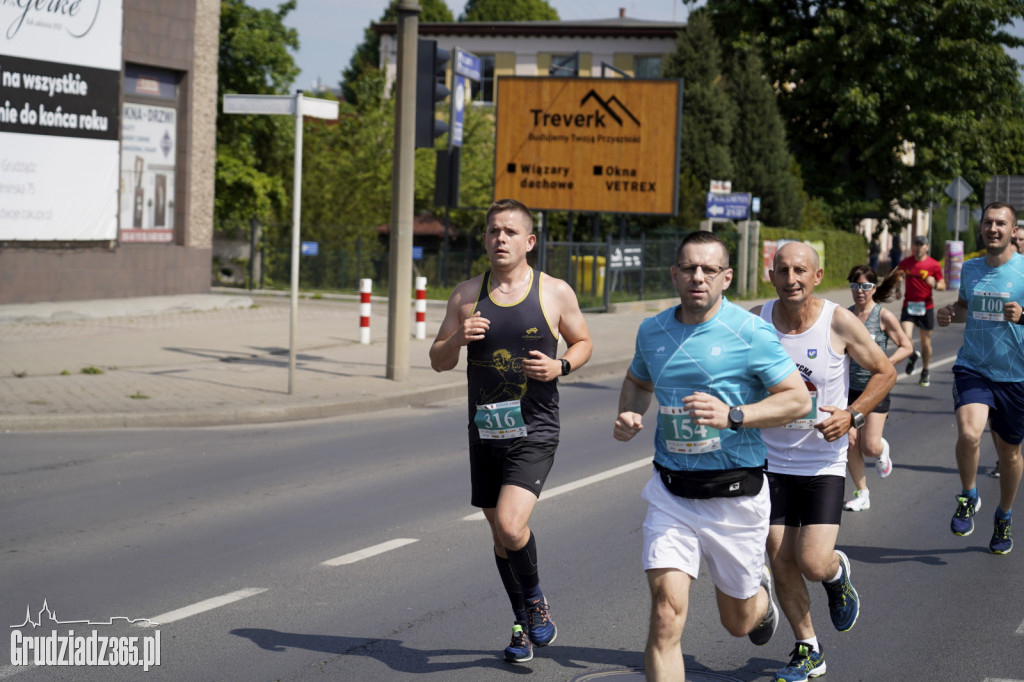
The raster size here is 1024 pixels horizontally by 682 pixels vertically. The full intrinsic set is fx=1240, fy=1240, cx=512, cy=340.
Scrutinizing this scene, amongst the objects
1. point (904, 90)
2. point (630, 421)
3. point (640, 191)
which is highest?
point (904, 90)

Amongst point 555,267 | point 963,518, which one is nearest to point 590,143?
point 555,267

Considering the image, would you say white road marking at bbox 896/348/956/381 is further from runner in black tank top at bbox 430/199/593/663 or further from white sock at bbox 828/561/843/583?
runner in black tank top at bbox 430/199/593/663

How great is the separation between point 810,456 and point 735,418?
116 cm

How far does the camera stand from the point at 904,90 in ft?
149

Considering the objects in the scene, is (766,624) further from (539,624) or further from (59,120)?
(59,120)

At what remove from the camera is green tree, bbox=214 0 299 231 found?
35.9m

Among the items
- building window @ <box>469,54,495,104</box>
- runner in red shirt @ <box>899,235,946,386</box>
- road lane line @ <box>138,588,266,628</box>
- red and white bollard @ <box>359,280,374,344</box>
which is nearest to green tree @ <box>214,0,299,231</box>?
red and white bollard @ <box>359,280,374,344</box>

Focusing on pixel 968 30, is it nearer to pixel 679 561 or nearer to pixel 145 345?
pixel 145 345

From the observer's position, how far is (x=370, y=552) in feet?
23.5

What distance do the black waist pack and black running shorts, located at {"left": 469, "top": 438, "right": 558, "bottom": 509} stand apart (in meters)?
0.89

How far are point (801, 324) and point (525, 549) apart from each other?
1.55 meters

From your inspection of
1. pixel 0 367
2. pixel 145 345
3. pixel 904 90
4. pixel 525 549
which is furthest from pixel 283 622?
pixel 904 90

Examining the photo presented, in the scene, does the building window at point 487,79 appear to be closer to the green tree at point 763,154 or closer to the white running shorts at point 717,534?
the green tree at point 763,154

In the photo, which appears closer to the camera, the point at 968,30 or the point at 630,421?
the point at 630,421
